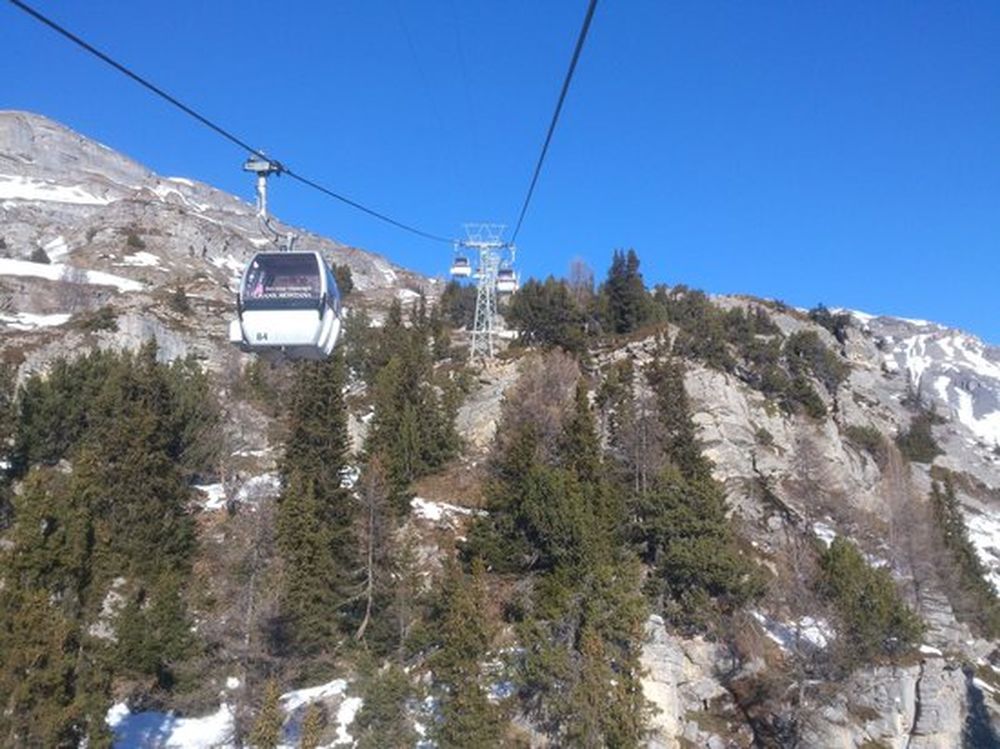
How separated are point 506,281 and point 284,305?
1658 inches

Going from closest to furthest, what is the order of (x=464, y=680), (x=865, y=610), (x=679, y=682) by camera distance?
A: (x=464, y=680)
(x=679, y=682)
(x=865, y=610)

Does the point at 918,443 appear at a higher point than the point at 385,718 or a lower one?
higher

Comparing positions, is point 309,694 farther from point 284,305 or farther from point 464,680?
point 284,305

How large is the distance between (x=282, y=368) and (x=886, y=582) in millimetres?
46439

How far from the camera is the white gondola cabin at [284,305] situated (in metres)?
14.6

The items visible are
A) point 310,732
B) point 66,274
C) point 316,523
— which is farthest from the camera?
point 66,274

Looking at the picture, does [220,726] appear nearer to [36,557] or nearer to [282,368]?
[36,557]

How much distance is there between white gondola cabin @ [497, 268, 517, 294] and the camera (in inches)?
2213

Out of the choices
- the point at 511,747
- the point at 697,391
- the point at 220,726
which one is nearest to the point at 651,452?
the point at 697,391

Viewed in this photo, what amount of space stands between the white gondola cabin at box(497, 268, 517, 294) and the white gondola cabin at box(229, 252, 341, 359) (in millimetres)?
41389

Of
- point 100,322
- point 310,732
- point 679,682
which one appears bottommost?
point 310,732

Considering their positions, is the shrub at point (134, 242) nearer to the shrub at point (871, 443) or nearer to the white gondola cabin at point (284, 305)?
the shrub at point (871, 443)

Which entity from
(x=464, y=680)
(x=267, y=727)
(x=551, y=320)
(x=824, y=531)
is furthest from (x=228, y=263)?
(x=464, y=680)

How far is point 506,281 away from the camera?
56219 millimetres
